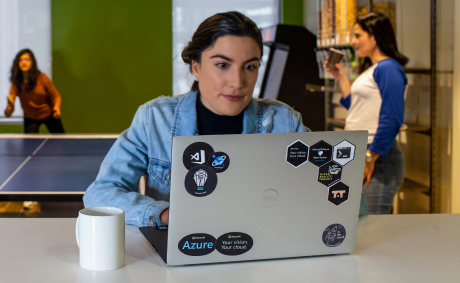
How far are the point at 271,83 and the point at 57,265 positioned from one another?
3.90 metres

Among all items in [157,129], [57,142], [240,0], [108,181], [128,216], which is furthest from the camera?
[240,0]

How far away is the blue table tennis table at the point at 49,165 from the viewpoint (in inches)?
75.6

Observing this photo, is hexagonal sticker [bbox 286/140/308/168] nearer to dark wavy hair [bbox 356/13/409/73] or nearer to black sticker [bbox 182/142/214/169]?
black sticker [bbox 182/142/214/169]

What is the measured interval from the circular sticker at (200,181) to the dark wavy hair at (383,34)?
2121 mm

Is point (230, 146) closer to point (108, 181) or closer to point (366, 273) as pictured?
point (366, 273)

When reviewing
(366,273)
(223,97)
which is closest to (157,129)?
(223,97)

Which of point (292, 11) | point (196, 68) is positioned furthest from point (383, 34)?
point (292, 11)

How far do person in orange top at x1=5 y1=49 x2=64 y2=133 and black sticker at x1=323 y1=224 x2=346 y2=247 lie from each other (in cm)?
446

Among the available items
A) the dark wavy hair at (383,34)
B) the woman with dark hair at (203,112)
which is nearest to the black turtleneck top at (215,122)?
the woman with dark hair at (203,112)

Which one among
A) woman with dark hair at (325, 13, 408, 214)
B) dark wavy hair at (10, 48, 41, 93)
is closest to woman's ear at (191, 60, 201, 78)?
woman with dark hair at (325, 13, 408, 214)

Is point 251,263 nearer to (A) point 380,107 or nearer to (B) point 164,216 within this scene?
(B) point 164,216

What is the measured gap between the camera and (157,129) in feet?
4.53

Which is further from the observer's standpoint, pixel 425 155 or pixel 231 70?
pixel 425 155

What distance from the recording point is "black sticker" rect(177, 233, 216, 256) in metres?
0.85
